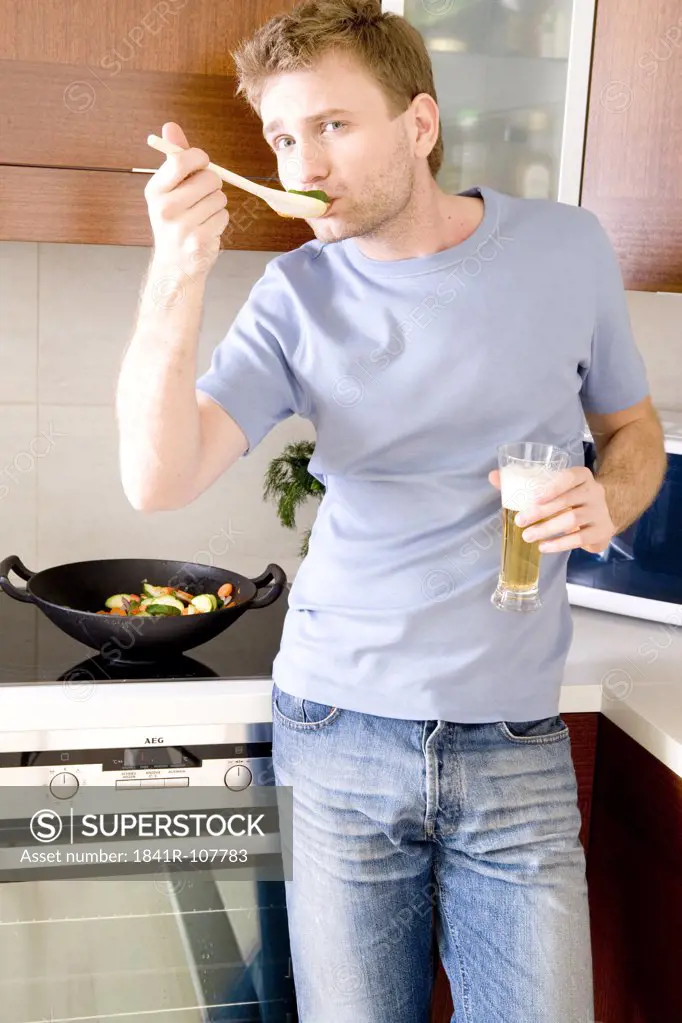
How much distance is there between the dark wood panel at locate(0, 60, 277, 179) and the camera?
1552 mm

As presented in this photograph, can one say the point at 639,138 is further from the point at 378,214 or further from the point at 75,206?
the point at 75,206

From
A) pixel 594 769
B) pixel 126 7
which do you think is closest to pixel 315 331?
pixel 126 7

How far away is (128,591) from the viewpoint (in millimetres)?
1754

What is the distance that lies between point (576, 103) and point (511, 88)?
10 cm

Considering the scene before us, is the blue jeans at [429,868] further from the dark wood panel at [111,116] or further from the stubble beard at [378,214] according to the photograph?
the dark wood panel at [111,116]

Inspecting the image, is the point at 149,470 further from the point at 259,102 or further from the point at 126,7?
the point at 126,7

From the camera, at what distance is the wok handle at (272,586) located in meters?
1.64

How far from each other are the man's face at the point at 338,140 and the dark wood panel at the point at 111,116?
13.0 inches

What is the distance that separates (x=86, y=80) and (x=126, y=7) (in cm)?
11

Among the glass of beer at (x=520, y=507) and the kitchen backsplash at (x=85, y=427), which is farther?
the kitchen backsplash at (x=85, y=427)

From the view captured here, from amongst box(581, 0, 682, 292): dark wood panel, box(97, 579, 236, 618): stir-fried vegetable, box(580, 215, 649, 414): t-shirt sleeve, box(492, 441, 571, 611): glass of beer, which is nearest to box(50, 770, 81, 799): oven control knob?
box(97, 579, 236, 618): stir-fried vegetable

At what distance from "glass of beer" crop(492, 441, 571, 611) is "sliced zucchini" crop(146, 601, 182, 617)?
51cm

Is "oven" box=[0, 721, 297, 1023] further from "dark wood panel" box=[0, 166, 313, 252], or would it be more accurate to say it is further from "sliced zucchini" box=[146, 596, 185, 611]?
"dark wood panel" box=[0, 166, 313, 252]

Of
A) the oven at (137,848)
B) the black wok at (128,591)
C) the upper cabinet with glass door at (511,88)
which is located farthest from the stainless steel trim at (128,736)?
the upper cabinet with glass door at (511,88)
